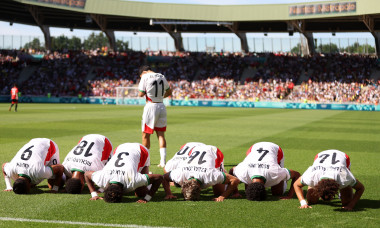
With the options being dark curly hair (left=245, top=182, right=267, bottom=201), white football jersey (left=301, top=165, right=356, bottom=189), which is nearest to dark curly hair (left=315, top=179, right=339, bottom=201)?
white football jersey (left=301, top=165, right=356, bottom=189)

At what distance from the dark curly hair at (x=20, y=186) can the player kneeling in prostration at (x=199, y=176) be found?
226 centimetres

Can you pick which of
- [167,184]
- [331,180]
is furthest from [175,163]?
[331,180]

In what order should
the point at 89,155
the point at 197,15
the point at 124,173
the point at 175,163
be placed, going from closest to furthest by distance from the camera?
the point at 124,173
the point at 89,155
the point at 175,163
the point at 197,15

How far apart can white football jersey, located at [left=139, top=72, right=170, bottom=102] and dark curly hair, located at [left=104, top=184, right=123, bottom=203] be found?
4095 mm

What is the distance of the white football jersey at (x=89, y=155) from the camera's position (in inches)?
301

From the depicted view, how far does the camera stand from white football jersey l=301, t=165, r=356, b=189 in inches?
260

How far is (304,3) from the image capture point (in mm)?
53406

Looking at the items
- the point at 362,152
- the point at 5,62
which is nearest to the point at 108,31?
the point at 5,62

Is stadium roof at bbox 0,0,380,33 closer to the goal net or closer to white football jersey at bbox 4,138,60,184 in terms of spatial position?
the goal net

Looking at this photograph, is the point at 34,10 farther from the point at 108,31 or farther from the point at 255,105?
the point at 255,105

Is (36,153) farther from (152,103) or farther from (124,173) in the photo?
(152,103)

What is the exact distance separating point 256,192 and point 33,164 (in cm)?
365

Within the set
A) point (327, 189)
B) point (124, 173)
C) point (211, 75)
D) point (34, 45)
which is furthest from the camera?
point (34, 45)

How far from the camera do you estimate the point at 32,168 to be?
288 inches
